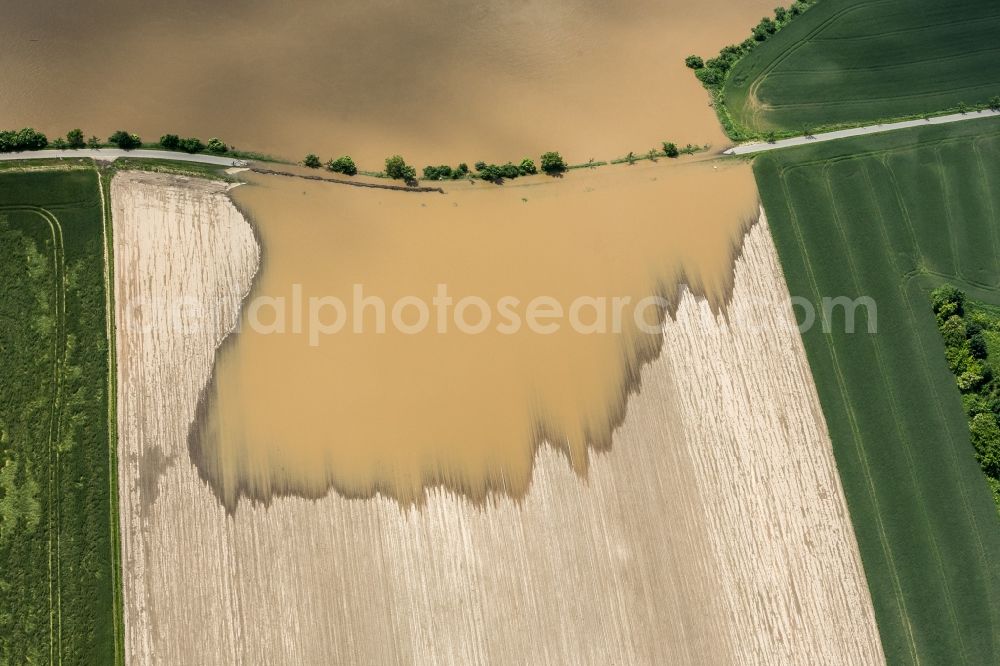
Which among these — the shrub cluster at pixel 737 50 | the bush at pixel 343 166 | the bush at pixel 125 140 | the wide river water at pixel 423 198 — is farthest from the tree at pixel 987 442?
the bush at pixel 125 140

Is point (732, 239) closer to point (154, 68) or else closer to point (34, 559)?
point (154, 68)

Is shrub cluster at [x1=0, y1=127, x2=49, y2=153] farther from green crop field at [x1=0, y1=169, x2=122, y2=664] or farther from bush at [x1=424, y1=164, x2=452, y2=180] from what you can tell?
bush at [x1=424, y1=164, x2=452, y2=180]

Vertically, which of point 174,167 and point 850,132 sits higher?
point 174,167

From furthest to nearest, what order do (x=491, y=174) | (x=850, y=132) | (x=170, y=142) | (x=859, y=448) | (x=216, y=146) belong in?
(x=850, y=132) < (x=491, y=174) < (x=216, y=146) < (x=170, y=142) < (x=859, y=448)

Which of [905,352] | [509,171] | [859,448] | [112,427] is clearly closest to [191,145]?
[112,427]

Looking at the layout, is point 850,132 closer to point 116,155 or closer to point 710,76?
point 710,76

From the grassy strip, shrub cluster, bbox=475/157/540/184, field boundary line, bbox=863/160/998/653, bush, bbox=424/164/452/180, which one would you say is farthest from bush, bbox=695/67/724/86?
the grassy strip
